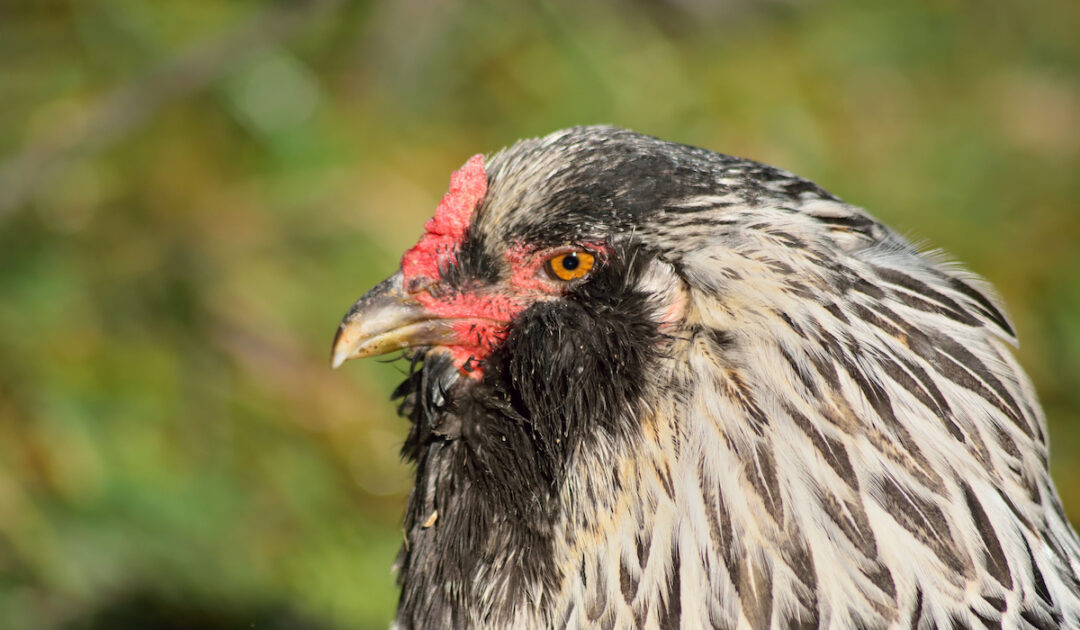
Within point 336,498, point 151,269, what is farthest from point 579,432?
point 151,269

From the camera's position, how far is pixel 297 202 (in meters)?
5.14

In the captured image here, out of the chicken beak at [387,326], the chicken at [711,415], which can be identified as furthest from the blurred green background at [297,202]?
the chicken at [711,415]

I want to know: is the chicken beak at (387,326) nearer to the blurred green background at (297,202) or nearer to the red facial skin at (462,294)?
the red facial skin at (462,294)

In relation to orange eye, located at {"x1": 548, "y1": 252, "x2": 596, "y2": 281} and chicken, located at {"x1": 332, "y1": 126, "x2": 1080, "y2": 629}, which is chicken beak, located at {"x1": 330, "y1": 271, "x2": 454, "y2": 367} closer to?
chicken, located at {"x1": 332, "y1": 126, "x2": 1080, "y2": 629}

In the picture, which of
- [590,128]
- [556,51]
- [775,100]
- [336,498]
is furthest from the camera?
[775,100]

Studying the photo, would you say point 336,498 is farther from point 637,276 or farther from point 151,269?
point 637,276

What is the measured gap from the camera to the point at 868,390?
189 cm

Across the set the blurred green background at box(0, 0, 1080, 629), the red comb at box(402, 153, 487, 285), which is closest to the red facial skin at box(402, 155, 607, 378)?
the red comb at box(402, 153, 487, 285)

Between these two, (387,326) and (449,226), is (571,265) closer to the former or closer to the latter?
(449,226)

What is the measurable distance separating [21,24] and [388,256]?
233 centimetres

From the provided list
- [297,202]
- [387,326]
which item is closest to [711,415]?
[387,326]

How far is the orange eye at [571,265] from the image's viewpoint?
200 centimetres

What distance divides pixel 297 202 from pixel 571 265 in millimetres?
3385

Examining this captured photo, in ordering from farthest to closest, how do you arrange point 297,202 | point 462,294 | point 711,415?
point 297,202
point 462,294
point 711,415
